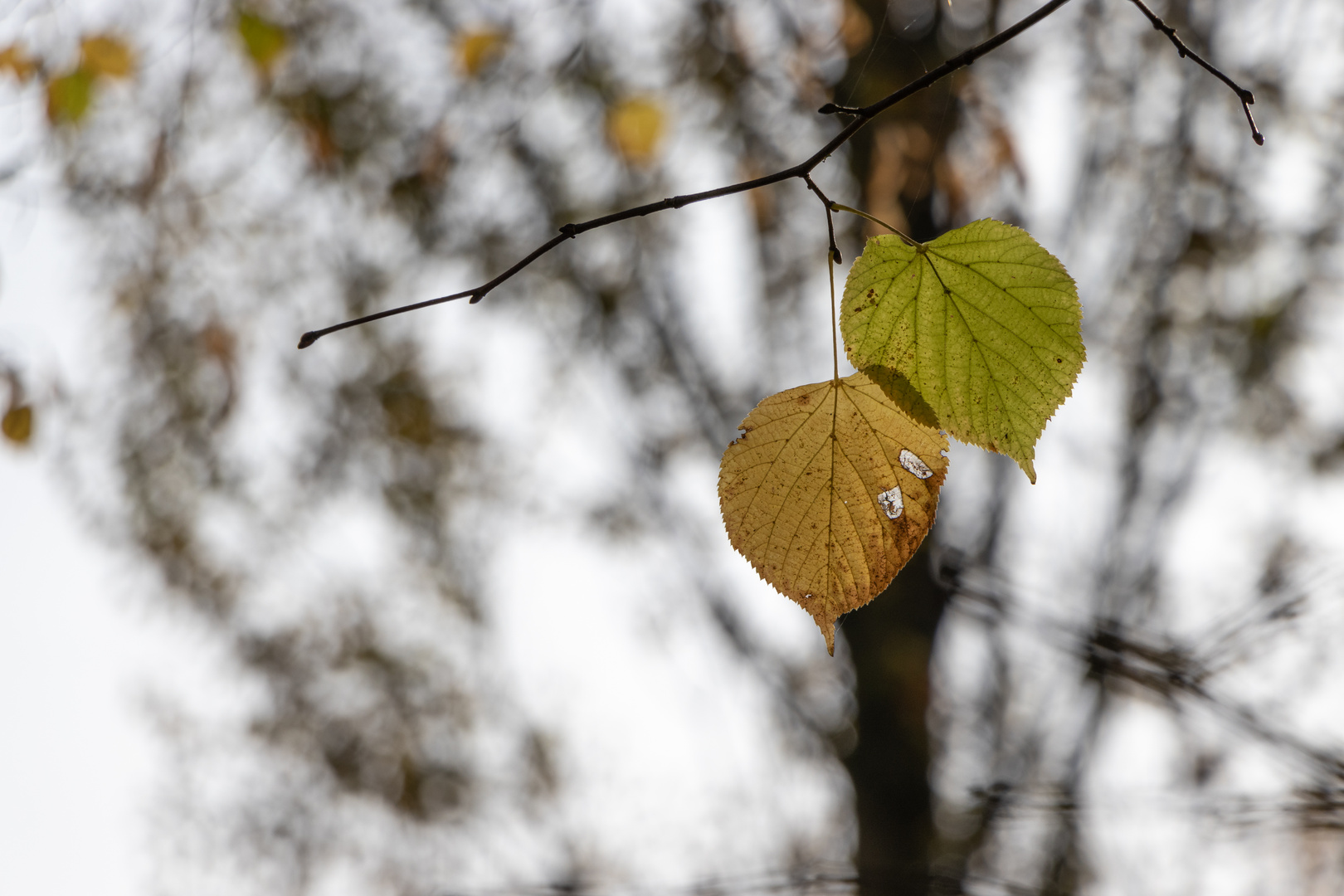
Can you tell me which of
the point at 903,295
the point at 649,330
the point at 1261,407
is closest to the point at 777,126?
the point at 649,330

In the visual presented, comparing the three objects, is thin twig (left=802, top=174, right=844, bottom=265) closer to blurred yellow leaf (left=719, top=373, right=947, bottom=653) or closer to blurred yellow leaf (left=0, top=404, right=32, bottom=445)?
blurred yellow leaf (left=719, top=373, right=947, bottom=653)

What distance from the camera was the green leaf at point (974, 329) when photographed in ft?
1.92

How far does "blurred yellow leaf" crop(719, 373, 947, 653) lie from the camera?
0.64 metres

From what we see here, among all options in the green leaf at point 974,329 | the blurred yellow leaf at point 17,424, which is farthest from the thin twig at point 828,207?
the blurred yellow leaf at point 17,424

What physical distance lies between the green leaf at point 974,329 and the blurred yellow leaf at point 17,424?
2203 mm

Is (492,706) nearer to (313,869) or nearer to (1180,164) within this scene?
(313,869)

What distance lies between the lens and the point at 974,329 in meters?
0.62

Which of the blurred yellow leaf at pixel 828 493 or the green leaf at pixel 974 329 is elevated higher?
the green leaf at pixel 974 329

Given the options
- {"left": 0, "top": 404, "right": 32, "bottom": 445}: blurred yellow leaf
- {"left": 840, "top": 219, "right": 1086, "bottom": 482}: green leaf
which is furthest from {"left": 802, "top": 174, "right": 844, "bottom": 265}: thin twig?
{"left": 0, "top": 404, "right": 32, "bottom": 445}: blurred yellow leaf

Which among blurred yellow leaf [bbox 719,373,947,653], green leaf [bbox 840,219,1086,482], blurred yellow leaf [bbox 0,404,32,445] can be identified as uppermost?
blurred yellow leaf [bbox 0,404,32,445]

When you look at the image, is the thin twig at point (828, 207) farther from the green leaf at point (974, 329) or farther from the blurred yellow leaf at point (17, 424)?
the blurred yellow leaf at point (17, 424)

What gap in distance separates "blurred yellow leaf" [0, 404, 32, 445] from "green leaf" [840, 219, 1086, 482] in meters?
2.20

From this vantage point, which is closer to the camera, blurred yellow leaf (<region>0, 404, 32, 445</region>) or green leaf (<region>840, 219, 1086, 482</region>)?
green leaf (<region>840, 219, 1086, 482</region>)

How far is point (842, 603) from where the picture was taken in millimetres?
652
